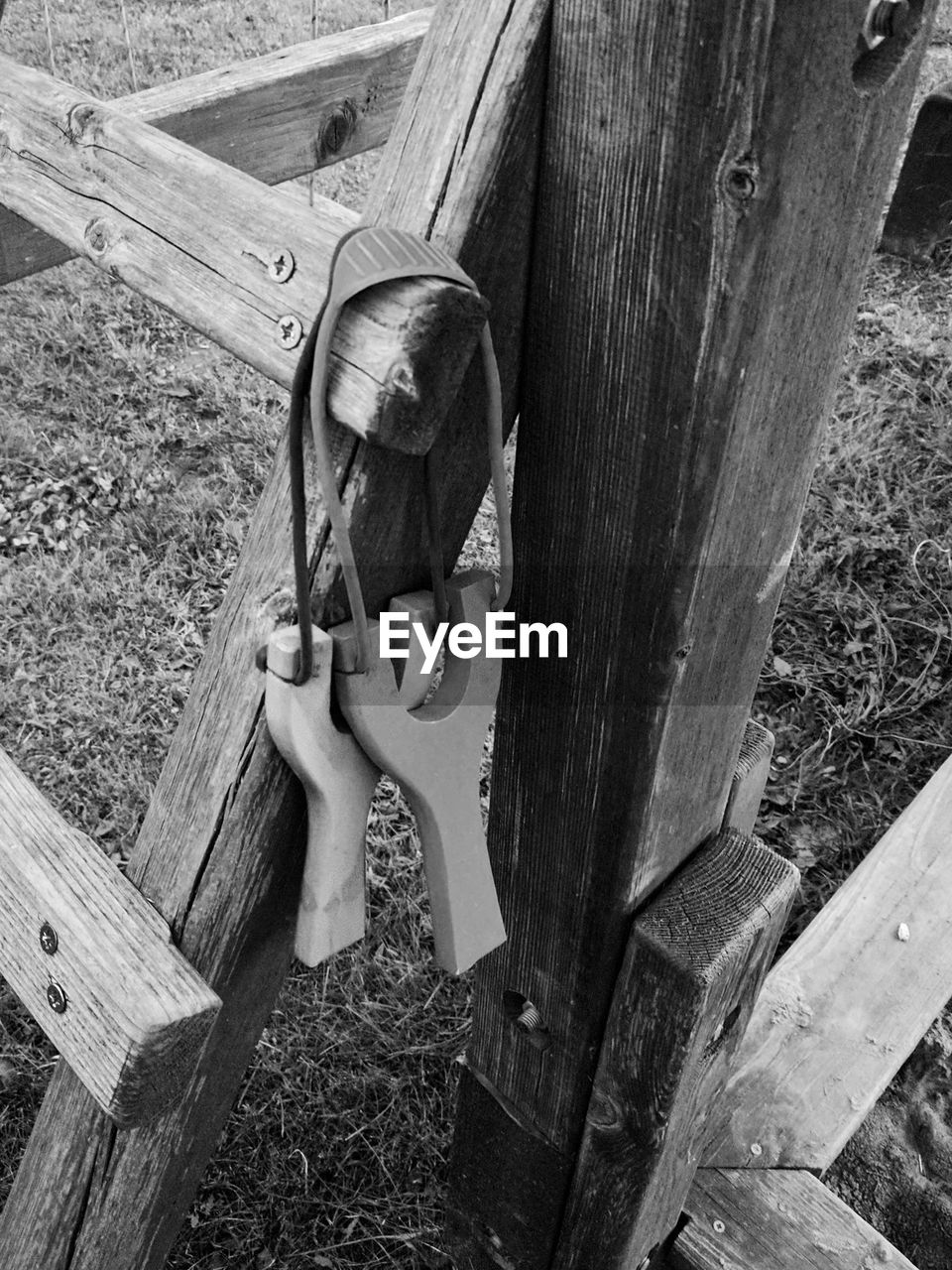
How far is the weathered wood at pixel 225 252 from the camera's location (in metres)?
0.68

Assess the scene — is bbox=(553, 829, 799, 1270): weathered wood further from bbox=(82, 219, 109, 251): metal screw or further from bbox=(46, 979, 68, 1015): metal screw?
bbox=(82, 219, 109, 251): metal screw

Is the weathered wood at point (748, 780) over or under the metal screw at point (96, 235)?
under

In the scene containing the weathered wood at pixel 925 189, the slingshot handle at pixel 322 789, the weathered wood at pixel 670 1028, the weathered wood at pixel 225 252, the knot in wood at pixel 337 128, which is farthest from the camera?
the weathered wood at pixel 925 189

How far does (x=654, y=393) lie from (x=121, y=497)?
106 inches

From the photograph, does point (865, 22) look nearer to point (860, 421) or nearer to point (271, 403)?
point (860, 421)

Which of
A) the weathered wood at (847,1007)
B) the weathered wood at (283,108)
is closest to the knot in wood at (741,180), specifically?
the weathered wood at (283,108)

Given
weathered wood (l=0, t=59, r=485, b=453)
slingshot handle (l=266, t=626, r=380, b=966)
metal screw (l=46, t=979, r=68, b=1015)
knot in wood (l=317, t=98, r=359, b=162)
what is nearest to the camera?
weathered wood (l=0, t=59, r=485, b=453)

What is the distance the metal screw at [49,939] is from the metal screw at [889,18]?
890 millimetres

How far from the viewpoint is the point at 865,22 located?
2.26 ft

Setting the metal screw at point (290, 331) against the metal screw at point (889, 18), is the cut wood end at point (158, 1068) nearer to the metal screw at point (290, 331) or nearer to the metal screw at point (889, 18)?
the metal screw at point (290, 331)

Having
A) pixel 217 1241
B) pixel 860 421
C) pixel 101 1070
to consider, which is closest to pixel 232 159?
pixel 101 1070

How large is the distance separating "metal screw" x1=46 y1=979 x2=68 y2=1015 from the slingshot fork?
0.31 metres

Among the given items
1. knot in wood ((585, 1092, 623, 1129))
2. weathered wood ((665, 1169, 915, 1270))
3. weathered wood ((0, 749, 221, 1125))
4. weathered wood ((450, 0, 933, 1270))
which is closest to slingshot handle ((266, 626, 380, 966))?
weathered wood ((0, 749, 221, 1125))

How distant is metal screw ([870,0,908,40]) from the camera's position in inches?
26.8
